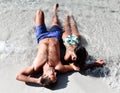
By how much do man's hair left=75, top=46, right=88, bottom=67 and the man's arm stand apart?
0.45 m

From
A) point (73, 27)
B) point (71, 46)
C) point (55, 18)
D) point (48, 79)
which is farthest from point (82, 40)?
point (48, 79)

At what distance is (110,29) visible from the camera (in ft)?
14.0

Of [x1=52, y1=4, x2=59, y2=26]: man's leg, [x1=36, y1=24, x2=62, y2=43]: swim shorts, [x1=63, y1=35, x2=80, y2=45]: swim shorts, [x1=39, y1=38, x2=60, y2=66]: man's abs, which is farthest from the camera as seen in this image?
[x1=52, y1=4, x2=59, y2=26]: man's leg

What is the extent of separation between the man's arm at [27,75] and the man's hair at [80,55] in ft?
1.48

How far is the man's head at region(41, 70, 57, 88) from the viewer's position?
11.0 feet

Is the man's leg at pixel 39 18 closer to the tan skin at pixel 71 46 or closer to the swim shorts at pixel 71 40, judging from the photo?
the tan skin at pixel 71 46

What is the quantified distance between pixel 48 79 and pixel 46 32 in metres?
0.80

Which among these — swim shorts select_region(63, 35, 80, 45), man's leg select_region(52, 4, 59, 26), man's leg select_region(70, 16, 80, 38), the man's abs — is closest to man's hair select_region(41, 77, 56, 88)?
the man's abs

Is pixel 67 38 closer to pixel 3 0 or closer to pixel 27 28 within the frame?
pixel 27 28

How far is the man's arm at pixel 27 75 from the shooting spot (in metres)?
3.40

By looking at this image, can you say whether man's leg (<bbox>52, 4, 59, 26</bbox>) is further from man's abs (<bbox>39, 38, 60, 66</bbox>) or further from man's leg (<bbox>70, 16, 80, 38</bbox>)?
man's abs (<bbox>39, 38, 60, 66</bbox>)

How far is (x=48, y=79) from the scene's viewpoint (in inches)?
131

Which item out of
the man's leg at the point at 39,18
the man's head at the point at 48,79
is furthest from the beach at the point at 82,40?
the man's leg at the point at 39,18

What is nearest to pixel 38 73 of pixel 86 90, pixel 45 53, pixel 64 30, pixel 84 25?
pixel 45 53
